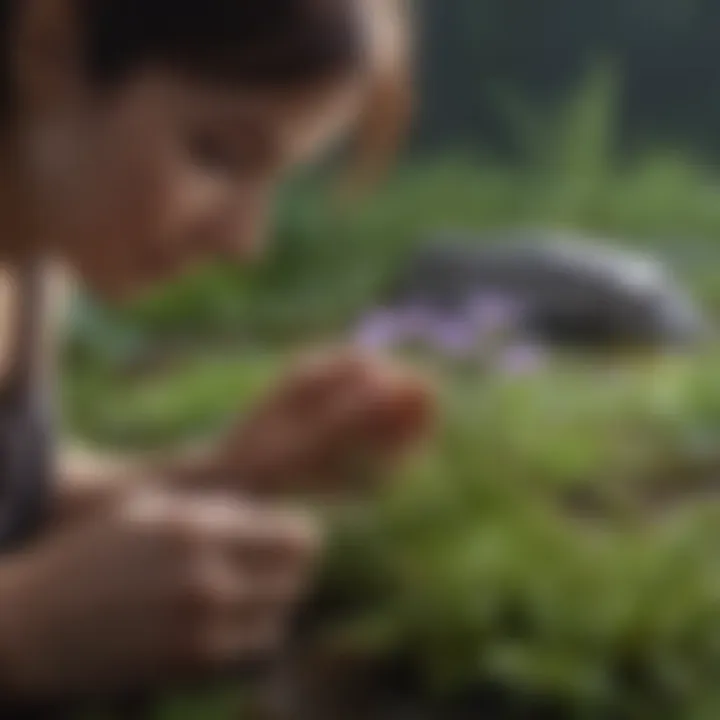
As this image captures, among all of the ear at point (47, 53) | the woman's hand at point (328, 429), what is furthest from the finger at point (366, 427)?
the ear at point (47, 53)

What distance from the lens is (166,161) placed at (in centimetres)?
41

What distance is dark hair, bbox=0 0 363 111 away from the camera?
0.38m

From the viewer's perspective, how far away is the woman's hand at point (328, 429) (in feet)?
1.49

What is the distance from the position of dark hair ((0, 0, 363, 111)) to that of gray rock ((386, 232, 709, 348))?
111 millimetres

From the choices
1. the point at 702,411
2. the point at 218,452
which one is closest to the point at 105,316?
the point at 218,452

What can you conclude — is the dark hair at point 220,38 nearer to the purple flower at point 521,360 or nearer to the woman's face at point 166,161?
the woman's face at point 166,161

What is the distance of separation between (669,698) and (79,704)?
137mm

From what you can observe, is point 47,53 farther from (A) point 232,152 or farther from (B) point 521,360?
(B) point 521,360

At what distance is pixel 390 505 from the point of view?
1.42 ft

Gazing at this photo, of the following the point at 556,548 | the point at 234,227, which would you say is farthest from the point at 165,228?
the point at 556,548

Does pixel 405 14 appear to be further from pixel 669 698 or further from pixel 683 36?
pixel 669 698

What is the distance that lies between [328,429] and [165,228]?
0.08 meters

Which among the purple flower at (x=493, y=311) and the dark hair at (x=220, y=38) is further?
the purple flower at (x=493, y=311)

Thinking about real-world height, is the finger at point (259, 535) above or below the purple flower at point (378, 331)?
below
